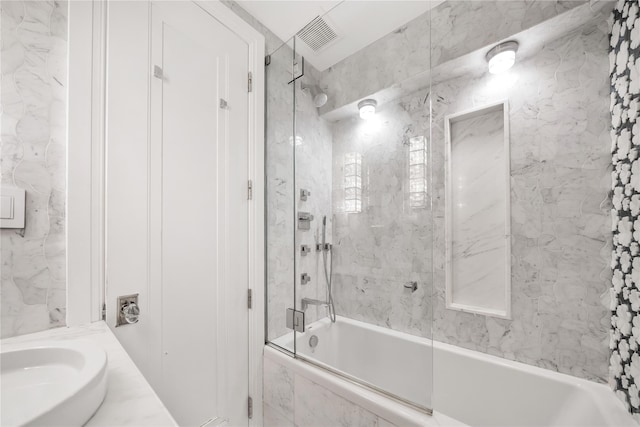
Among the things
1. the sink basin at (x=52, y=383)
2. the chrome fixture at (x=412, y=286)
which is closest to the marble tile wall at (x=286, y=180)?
the chrome fixture at (x=412, y=286)

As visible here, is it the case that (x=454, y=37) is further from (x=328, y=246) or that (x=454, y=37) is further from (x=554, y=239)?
(x=328, y=246)

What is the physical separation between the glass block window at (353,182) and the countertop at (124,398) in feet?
4.95

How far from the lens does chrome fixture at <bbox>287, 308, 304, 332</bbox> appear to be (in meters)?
1.73

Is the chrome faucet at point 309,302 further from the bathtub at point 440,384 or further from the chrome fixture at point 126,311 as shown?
the chrome fixture at point 126,311

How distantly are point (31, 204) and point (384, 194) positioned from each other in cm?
170

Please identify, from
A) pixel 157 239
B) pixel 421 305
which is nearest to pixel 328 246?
pixel 421 305

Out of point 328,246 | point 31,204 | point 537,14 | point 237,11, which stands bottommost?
point 328,246

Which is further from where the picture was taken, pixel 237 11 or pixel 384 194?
pixel 384 194

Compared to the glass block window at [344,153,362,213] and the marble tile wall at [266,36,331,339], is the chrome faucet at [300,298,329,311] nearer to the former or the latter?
the marble tile wall at [266,36,331,339]

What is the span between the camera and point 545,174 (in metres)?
1.45

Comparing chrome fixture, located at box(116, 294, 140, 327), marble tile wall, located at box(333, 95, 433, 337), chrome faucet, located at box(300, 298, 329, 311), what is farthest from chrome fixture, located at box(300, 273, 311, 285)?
chrome fixture, located at box(116, 294, 140, 327)

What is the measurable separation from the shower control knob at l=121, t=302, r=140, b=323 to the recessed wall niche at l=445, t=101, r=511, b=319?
1702mm

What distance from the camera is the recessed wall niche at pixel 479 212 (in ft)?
5.23

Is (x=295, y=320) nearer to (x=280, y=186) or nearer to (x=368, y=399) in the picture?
(x=368, y=399)
